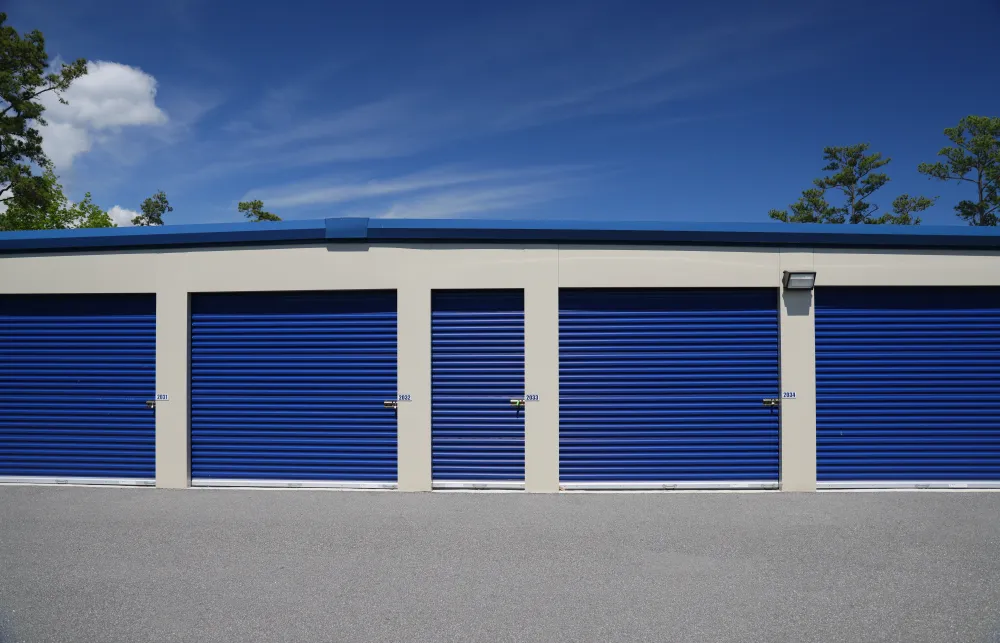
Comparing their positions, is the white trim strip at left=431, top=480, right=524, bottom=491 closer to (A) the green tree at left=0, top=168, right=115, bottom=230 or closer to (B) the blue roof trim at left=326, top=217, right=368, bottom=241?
(B) the blue roof trim at left=326, top=217, right=368, bottom=241

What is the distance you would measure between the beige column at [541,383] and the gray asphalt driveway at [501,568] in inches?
27.2

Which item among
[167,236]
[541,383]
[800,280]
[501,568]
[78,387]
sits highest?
[167,236]

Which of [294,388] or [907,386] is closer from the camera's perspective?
[907,386]

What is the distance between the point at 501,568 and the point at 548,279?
4.53m

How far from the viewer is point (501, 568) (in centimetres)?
544

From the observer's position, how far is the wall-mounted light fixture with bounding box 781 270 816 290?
8.69 m

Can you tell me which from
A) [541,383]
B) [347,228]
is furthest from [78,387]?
[541,383]

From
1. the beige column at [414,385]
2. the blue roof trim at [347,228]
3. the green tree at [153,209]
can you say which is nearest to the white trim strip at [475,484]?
the beige column at [414,385]

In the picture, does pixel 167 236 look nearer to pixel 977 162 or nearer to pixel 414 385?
pixel 414 385

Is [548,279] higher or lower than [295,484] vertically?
higher

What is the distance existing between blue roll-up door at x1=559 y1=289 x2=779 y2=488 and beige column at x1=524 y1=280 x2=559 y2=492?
0.64 ft

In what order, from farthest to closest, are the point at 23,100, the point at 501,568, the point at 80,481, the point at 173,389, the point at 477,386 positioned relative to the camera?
1. the point at 23,100
2. the point at 80,481
3. the point at 173,389
4. the point at 477,386
5. the point at 501,568

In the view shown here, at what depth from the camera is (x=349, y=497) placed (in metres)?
8.30

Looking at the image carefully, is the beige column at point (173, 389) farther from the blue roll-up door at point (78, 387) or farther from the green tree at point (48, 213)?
the green tree at point (48, 213)
